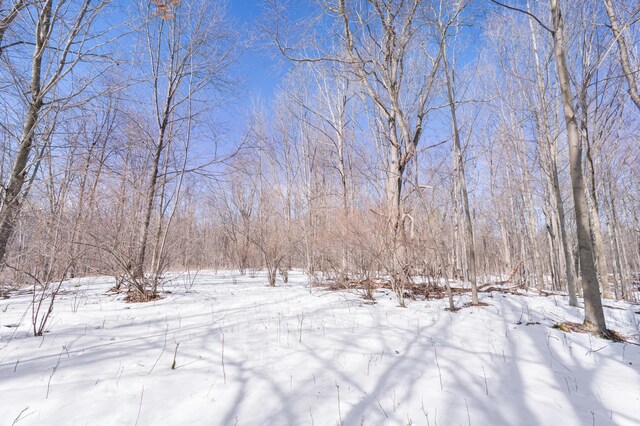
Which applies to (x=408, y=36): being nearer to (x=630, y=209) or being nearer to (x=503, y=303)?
(x=503, y=303)

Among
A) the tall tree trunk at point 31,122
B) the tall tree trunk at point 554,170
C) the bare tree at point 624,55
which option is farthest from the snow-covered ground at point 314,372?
the bare tree at point 624,55

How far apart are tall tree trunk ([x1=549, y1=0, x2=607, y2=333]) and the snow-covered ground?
514 millimetres

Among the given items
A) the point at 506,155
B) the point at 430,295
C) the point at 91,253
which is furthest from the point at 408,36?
the point at 506,155

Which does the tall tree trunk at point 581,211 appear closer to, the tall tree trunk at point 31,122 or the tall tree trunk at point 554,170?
the tall tree trunk at point 554,170

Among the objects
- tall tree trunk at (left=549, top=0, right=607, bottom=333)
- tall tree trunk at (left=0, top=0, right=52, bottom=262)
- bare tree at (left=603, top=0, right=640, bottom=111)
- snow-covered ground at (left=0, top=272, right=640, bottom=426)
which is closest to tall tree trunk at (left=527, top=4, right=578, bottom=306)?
bare tree at (left=603, top=0, right=640, bottom=111)

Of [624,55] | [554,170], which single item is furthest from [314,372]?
[624,55]

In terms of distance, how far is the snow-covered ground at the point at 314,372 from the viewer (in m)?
1.81

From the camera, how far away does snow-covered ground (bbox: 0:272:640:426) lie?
5.94ft

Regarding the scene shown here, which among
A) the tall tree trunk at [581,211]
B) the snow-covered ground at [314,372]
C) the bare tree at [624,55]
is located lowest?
the snow-covered ground at [314,372]

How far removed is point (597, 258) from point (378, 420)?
11.5m

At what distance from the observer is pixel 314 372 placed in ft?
7.89

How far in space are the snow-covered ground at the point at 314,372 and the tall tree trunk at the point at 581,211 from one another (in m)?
0.51

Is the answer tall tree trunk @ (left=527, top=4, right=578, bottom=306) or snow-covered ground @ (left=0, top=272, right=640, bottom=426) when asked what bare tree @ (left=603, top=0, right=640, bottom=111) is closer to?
tall tree trunk @ (left=527, top=4, right=578, bottom=306)

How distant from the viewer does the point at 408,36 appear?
6559 millimetres
